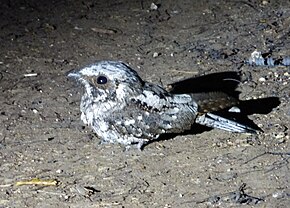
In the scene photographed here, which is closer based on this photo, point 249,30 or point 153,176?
point 153,176

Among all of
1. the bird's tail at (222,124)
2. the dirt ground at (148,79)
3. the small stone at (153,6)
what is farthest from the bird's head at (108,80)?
the small stone at (153,6)

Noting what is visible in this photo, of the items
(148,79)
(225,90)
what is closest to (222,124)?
(225,90)

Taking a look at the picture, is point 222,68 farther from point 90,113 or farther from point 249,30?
point 90,113

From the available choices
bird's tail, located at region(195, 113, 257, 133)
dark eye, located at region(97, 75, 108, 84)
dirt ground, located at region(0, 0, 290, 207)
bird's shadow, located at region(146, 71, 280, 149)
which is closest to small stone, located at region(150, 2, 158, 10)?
dirt ground, located at region(0, 0, 290, 207)

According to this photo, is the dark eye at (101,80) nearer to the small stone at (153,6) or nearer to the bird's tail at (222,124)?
the bird's tail at (222,124)

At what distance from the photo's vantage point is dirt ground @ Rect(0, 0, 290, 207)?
17.1 feet

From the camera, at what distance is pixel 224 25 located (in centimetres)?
800

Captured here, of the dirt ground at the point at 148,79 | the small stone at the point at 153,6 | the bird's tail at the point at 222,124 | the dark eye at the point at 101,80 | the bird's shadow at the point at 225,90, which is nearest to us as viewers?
the dirt ground at the point at 148,79

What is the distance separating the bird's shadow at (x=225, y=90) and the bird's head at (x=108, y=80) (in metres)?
0.54

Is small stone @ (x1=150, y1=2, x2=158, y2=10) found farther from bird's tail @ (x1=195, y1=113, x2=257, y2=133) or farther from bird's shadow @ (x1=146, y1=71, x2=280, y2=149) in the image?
bird's tail @ (x1=195, y1=113, x2=257, y2=133)

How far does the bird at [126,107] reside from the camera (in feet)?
18.2

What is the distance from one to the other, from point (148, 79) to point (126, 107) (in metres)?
1.31

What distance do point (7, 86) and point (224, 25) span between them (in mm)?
2405

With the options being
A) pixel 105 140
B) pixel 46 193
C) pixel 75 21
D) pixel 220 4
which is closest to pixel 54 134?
pixel 105 140
